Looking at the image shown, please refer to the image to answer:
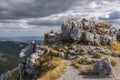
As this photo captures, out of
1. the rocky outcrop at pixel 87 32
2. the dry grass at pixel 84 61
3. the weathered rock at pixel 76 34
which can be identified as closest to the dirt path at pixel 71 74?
the dry grass at pixel 84 61

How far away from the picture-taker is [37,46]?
220 ft

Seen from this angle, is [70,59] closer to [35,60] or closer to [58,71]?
[35,60]

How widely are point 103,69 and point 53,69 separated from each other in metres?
9.24

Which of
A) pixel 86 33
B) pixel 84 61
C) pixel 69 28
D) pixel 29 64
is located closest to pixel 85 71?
pixel 84 61

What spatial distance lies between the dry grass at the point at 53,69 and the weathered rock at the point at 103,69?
593 cm

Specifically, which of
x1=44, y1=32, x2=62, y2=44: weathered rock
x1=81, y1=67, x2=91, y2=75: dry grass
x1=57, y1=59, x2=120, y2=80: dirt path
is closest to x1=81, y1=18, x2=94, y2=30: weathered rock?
x1=44, y1=32, x2=62, y2=44: weathered rock

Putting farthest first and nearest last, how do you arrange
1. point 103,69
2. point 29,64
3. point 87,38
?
point 87,38, point 29,64, point 103,69

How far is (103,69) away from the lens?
156 feet

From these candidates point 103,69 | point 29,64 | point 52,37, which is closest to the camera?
point 103,69

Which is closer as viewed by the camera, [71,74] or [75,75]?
[75,75]

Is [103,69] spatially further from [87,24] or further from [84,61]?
[87,24]

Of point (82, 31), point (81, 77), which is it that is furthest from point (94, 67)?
point (82, 31)

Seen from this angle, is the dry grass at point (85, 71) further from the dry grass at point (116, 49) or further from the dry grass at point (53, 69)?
the dry grass at point (116, 49)

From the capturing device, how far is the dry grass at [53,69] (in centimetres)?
4628
